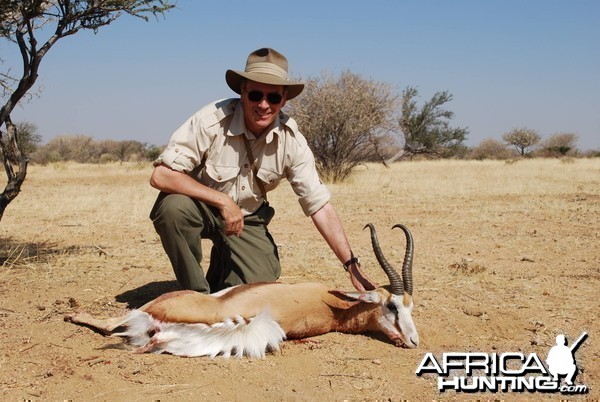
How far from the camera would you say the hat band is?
450 centimetres

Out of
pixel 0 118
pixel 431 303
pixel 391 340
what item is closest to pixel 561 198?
pixel 431 303

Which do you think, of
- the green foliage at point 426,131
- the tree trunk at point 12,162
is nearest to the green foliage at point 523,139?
the green foliage at point 426,131

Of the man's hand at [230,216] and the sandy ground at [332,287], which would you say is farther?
the man's hand at [230,216]

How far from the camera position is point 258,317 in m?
3.59

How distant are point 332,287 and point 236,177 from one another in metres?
1.17

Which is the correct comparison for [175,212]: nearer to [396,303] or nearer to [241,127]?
[241,127]

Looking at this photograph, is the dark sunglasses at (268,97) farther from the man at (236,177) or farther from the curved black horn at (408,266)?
the curved black horn at (408,266)

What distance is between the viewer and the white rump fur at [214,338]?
3.50 metres

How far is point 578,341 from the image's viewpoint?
388 centimetres

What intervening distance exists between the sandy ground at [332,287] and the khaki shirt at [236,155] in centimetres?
110

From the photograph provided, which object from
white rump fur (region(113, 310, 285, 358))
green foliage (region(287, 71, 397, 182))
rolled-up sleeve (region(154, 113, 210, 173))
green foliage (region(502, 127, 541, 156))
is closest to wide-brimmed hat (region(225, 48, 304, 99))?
rolled-up sleeve (region(154, 113, 210, 173))

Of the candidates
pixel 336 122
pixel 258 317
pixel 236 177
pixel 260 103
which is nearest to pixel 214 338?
pixel 258 317

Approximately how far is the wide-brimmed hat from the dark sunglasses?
0.10 metres

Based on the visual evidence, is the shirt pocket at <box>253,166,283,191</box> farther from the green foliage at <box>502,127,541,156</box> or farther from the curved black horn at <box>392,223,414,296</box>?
the green foliage at <box>502,127,541,156</box>
